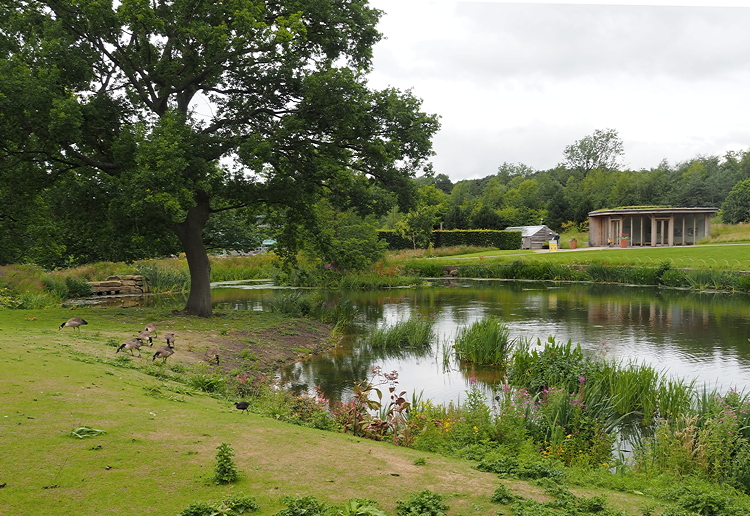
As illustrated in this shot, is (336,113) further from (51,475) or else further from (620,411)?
(51,475)

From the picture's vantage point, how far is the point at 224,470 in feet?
15.3

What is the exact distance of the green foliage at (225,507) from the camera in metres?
3.97

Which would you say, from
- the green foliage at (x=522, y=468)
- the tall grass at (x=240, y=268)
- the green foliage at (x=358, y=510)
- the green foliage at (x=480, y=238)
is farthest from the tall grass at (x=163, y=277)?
the green foliage at (x=358, y=510)

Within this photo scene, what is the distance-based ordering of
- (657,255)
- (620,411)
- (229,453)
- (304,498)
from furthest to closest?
(657,255) < (620,411) < (229,453) < (304,498)

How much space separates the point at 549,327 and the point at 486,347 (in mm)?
5499

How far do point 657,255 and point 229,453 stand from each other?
3965 cm

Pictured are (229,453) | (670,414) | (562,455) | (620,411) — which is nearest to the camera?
(229,453)

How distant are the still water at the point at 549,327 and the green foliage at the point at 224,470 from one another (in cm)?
486

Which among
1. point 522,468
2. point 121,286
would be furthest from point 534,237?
point 522,468

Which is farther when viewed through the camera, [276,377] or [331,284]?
[331,284]

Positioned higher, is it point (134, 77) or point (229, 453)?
point (134, 77)

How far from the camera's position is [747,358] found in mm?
13828

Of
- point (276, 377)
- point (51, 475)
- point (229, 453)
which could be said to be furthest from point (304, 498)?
point (276, 377)

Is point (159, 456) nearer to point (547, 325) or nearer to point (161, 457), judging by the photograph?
point (161, 457)
